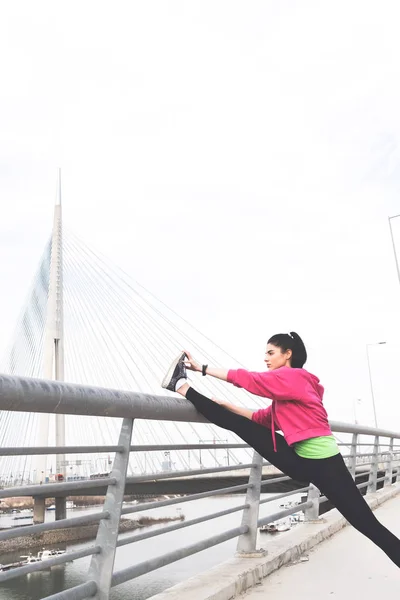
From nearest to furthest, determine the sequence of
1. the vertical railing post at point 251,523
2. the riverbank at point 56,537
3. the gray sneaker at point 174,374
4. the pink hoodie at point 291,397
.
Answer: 1. the pink hoodie at point 291,397
2. the gray sneaker at point 174,374
3. the vertical railing post at point 251,523
4. the riverbank at point 56,537

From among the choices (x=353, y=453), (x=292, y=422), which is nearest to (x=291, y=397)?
(x=292, y=422)

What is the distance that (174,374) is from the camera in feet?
10.1

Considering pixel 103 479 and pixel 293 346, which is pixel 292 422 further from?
pixel 103 479

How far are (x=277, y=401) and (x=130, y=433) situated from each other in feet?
2.69

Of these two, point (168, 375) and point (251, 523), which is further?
point (251, 523)

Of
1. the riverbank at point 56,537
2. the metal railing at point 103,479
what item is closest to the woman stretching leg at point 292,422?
the metal railing at point 103,479

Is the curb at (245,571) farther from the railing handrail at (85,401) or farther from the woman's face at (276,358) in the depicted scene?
the woman's face at (276,358)

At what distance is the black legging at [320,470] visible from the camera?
2748 mm

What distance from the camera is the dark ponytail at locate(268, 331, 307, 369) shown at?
10.2ft

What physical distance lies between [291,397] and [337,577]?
119 cm

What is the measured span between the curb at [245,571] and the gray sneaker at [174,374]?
0.91 m

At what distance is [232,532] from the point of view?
11.3 ft

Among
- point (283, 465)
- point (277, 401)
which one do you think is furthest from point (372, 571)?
point (277, 401)

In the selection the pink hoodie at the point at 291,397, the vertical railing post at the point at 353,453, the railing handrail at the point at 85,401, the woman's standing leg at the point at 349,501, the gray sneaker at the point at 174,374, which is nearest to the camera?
the railing handrail at the point at 85,401
